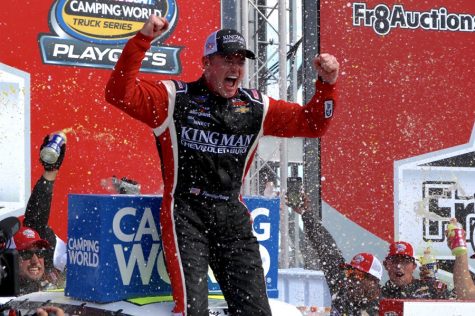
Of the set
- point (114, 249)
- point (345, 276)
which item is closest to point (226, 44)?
point (114, 249)

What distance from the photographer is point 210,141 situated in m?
4.25

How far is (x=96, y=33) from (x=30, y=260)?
3.40m

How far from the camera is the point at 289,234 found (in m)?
9.94

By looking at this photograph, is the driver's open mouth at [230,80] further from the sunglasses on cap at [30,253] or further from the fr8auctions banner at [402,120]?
the fr8auctions banner at [402,120]

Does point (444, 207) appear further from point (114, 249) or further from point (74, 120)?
point (114, 249)

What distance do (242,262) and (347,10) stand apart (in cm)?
603

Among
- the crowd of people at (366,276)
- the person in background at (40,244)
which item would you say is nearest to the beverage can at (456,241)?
the crowd of people at (366,276)

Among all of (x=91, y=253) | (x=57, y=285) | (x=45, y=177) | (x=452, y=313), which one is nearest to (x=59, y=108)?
(x=45, y=177)

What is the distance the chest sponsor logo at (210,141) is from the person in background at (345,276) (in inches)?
71.2

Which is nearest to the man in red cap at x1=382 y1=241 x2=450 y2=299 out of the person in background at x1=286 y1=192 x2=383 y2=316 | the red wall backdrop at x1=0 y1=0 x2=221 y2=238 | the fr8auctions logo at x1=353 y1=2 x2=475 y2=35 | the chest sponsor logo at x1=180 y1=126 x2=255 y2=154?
the person in background at x1=286 y1=192 x2=383 y2=316

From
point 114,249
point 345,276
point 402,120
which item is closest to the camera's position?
point 114,249

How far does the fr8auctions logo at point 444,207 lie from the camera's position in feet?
32.1

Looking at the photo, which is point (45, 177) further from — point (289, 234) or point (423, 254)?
point (423, 254)

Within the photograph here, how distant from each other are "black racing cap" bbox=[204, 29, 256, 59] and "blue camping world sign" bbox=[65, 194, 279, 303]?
784 millimetres
